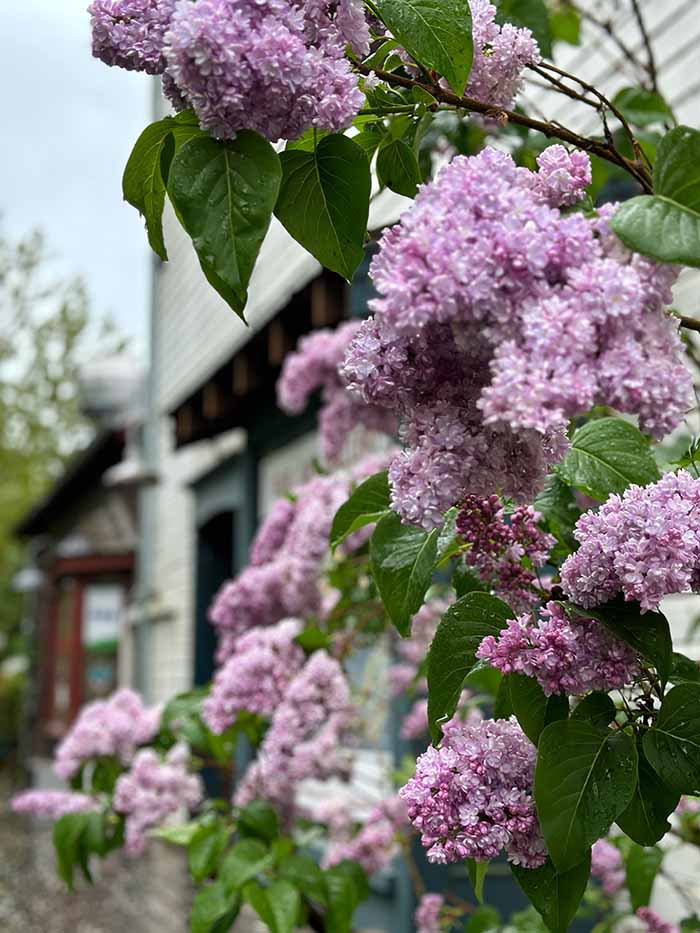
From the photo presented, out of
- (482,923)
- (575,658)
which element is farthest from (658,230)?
(482,923)

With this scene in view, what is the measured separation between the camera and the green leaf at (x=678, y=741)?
830 mm

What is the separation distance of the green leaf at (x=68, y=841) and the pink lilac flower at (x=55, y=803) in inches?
3.8

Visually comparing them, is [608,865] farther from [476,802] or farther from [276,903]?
[476,802]

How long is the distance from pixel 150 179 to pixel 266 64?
0.65 feet

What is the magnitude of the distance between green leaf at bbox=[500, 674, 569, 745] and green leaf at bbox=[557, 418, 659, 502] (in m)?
0.21

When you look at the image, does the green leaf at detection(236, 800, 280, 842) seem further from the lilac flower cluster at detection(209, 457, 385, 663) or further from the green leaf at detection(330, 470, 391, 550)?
the green leaf at detection(330, 470, 391, 550)

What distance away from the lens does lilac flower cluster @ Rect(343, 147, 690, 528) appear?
62 cm

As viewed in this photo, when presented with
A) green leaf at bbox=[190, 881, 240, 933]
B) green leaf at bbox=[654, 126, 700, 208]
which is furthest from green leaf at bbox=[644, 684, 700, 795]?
green leaf at bbox=[190, 881, 240, 933]

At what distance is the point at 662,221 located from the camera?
0.69 metres

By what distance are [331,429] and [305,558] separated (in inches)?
20.4

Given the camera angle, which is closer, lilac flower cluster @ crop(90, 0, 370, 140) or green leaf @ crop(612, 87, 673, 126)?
lilac flower cluster @ crop(90, 0, 370, 140)

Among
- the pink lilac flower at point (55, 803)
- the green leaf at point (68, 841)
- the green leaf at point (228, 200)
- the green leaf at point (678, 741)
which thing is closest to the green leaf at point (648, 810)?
the green leaf at point (678, 741)

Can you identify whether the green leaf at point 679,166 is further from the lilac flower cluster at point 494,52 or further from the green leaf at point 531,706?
the green leaf at point 531,706

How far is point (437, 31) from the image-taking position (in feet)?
2.75
